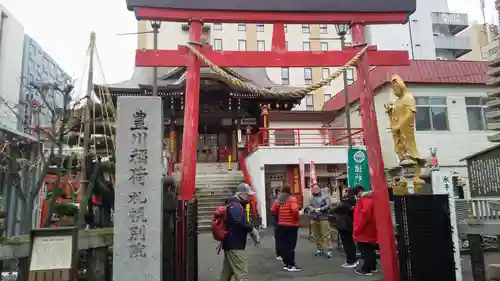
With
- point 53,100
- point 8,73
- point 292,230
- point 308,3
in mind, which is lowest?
point 292,230

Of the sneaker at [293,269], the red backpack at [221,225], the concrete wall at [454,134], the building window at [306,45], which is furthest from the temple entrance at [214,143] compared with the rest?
the building window at [306,45]

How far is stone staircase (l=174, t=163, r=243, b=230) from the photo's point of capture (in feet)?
48.6

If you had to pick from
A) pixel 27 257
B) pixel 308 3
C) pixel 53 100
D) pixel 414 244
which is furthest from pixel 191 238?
pixel 308 3

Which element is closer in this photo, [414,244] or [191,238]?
[414,244]

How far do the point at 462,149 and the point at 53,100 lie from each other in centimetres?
→ 1739

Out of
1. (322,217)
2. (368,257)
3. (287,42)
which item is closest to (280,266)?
(322,217)

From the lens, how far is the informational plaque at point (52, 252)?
4691mm

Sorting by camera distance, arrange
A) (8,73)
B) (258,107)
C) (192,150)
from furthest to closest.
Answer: (8,73), (258,107), (192,150)

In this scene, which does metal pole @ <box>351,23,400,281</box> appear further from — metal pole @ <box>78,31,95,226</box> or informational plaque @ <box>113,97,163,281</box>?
metal pole @ <box>78,31,95,226</box>

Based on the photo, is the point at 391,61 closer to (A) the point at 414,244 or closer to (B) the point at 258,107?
(A) the point at 414,244

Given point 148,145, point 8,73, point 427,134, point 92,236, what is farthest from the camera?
point 8,73

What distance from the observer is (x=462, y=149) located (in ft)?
56.0

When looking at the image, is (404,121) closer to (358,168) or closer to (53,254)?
(358,168)

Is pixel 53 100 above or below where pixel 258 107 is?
below
